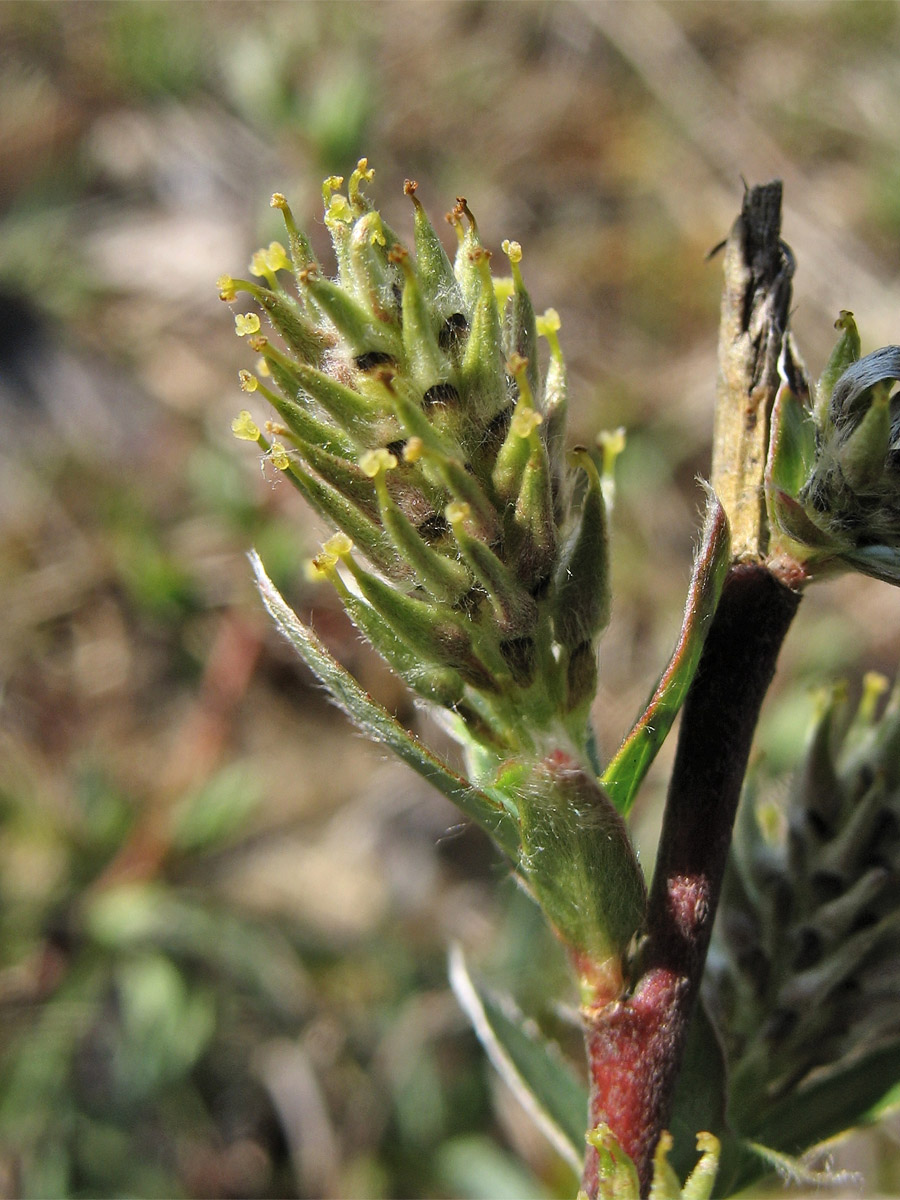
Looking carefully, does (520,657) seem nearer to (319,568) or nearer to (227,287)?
(319,568)

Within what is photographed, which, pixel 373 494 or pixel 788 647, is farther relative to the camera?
pixel 788 647

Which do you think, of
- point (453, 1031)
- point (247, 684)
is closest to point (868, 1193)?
point (453, 1031)

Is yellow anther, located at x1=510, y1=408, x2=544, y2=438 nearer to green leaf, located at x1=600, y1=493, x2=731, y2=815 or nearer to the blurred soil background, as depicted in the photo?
green leaf, located at x1=600, y1=493, x2=731, y2=815

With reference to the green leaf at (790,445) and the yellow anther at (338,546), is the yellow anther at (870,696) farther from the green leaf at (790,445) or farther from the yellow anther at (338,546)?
the yellow anther at (338,546)

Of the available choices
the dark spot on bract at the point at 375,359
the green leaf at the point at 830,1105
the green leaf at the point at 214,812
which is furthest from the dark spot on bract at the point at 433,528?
the green leaf at the point at 214,812

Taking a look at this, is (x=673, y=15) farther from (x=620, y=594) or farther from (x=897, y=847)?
(x=897, y=847)

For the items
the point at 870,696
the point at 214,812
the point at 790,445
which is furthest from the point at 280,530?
the point at 790,445

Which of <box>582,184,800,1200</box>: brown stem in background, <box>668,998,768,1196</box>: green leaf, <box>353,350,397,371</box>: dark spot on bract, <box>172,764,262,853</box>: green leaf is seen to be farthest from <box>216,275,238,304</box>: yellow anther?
<box>172,764,262,853</box>: green leaf
